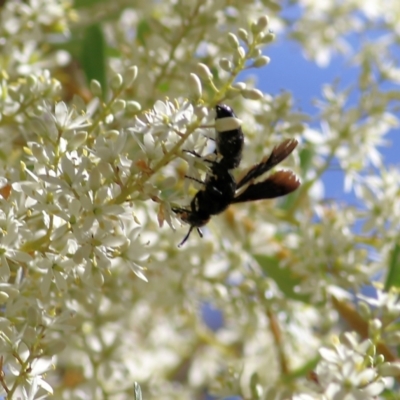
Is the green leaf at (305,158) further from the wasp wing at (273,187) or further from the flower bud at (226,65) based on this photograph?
the flower bud at (226,65)

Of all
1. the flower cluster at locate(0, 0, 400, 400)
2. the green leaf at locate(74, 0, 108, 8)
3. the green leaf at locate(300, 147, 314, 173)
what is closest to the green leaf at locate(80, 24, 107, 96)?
the flower cluster at locate(0, 0, 400, 400)

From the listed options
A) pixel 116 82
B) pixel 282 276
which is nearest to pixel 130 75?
pixel 116 82

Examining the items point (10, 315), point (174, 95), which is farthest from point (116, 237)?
point (174, 95)

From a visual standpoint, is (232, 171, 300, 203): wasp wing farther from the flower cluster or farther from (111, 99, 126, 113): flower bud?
(111, 99, 126, 113): flower bud

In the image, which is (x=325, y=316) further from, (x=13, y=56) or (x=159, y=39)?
(x=13, y=56)

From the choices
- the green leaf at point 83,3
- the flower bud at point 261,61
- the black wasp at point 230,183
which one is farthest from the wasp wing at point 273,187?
the green leaf at point 83,3

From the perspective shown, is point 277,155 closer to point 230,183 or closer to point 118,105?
point 230,183
